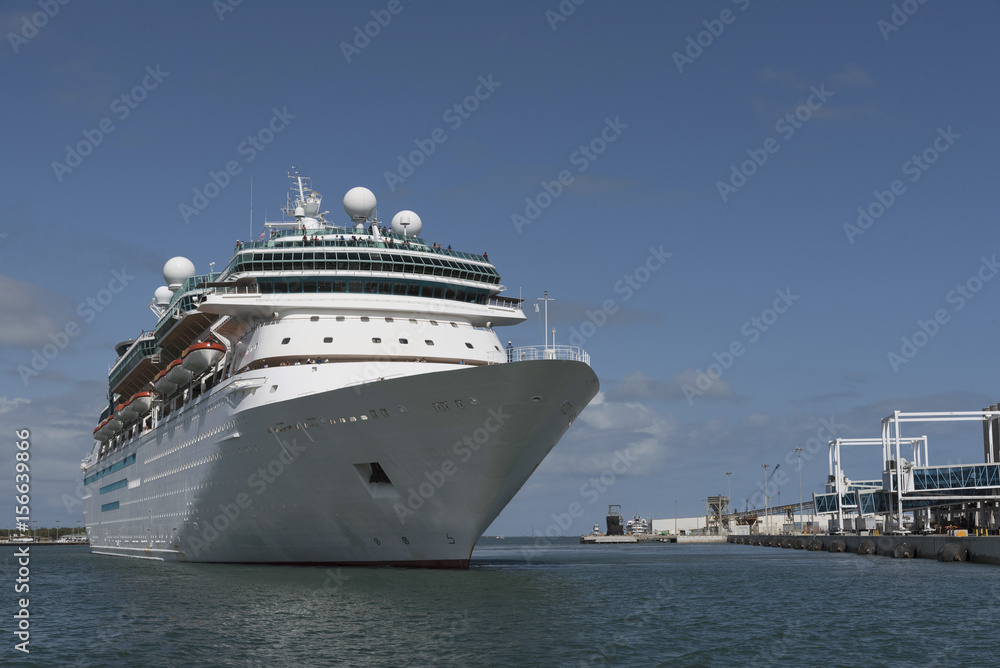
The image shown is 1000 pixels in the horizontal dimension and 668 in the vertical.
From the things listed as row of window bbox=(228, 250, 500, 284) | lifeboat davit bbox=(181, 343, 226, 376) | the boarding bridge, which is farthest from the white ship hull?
the boarding bridge

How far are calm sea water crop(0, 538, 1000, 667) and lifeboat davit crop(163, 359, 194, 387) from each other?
8.59 metres

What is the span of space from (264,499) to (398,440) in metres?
6.94

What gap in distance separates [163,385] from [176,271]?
15.7 metres

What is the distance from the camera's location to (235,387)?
114ft

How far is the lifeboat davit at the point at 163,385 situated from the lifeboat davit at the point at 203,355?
599 cm

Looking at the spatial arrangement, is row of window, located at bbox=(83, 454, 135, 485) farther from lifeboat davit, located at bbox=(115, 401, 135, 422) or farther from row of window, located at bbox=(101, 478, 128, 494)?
lifeboat davit, located at bbox=(115, 401, 135, 422)

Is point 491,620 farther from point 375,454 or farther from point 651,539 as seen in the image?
point 651,539

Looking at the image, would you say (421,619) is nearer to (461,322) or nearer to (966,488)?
(461,322)

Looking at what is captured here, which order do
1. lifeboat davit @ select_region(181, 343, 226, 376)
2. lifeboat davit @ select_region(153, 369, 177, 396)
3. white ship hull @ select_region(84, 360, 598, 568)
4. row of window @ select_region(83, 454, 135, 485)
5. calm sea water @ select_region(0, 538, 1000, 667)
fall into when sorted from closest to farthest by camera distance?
calm sea water @ select_region(0, 538, 1000, 667) < white ship hull @ select_region(84, 360, 598, 568) < lifeboat davit @ select_region(181, 343, 226, 376) < lifeboat davit @ select_region(153, 369, 177, 396) < row of window @ select_region(83, 454, 135, 485)

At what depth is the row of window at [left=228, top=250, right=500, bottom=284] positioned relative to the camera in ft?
122

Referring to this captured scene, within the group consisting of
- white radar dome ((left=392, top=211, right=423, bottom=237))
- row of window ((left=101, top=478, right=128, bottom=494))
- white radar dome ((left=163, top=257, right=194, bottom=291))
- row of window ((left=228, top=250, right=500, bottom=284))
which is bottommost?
row of window ((left=101, top=478, right=128, bottom=494))

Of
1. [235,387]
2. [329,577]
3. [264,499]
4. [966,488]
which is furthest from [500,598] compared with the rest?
[966,488]

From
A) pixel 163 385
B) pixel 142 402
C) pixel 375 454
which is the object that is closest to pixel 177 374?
pixel 163 385

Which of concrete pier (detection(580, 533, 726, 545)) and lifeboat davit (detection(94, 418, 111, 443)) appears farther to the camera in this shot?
concrete pier (detection(580, 533, 726, 545))
